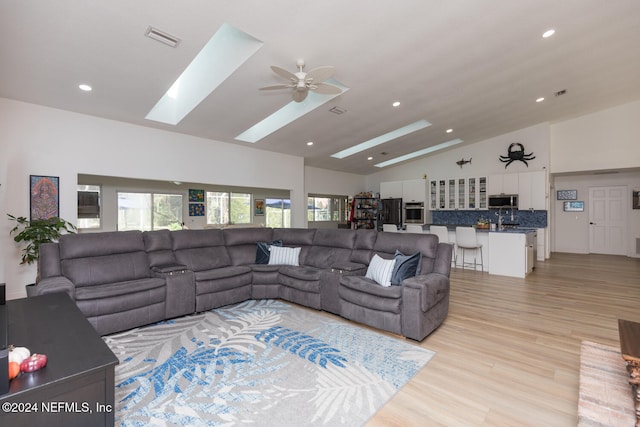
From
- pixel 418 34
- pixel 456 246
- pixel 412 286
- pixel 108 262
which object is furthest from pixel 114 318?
pixel 456 246

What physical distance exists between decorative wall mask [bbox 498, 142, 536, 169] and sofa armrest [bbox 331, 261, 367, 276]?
21.1 ft

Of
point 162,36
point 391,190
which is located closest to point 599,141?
point 391,190

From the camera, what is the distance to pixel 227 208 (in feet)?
29.0

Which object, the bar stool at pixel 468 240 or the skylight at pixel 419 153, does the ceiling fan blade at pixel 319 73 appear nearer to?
the bar stool at pixel 468 240

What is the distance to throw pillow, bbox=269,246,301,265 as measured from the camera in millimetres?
4680

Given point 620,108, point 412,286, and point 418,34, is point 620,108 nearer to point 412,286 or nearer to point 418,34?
point 418,34

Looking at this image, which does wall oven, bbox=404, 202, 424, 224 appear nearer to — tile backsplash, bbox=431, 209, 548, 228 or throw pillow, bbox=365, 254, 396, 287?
tile backsplash, bbox=431, 209, 548, 228

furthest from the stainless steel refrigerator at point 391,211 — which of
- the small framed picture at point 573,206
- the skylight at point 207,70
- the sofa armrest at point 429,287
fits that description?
the skylight at point 207,70

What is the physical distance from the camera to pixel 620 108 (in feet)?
22.9

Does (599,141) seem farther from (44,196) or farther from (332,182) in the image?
(44,196)

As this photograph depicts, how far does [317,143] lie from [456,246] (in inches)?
155

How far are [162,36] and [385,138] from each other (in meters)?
5.63

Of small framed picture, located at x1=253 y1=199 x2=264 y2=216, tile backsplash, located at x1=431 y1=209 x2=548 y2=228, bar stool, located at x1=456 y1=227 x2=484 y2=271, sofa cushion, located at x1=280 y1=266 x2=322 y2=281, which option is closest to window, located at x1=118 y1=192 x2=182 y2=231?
small framed picture, located at x1=253 y1=199 x2=264 y2=216

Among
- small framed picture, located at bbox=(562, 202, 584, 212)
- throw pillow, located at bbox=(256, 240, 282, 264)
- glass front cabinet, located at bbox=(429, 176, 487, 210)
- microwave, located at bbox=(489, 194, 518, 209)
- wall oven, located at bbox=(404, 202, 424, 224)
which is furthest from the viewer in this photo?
wall oven, located at bbox=(404, 202, 424, 224)
